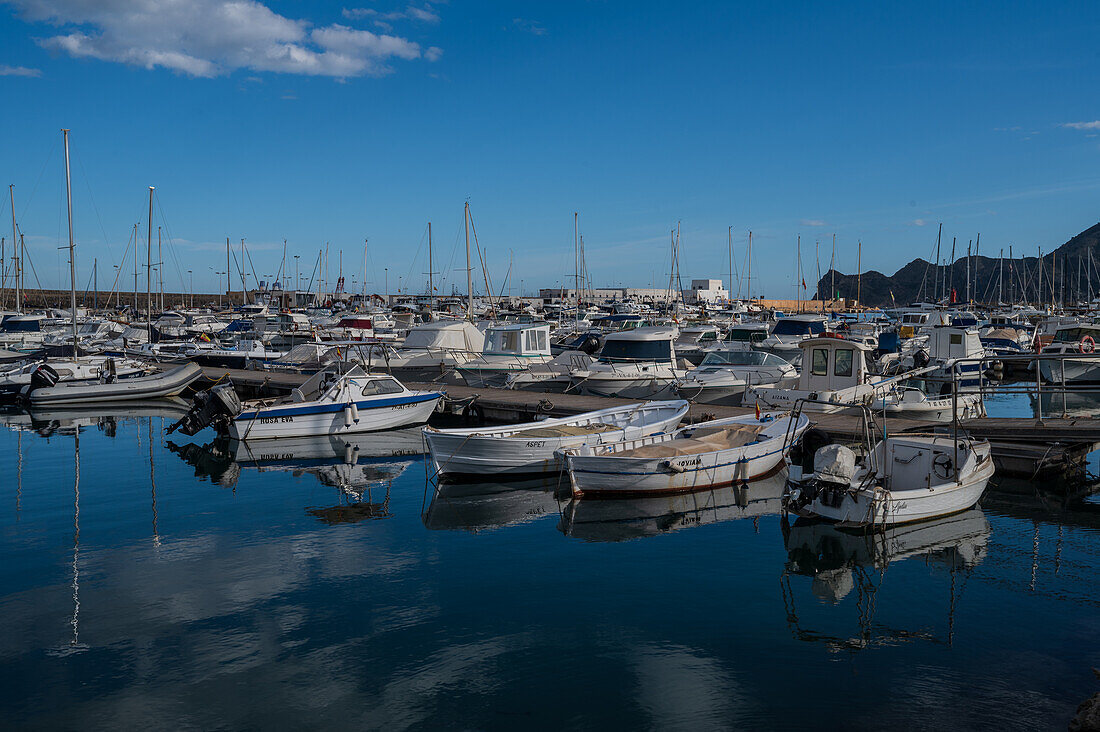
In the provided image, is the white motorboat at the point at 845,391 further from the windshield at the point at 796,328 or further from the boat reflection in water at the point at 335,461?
the windshield at the point at 796,328

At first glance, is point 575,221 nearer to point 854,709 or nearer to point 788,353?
point 788,353

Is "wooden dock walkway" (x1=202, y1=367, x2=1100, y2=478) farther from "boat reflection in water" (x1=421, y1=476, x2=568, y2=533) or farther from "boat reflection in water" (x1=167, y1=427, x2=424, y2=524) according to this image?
"boat reflection in water" (x1=421, y1=476, x2=568, y2=533)

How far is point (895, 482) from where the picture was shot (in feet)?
49.4

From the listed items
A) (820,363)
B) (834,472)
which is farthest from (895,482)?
(820,363)

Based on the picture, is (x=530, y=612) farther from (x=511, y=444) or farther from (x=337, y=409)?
(x=337, y=409)

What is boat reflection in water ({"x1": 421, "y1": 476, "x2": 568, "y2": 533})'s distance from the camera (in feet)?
49.7

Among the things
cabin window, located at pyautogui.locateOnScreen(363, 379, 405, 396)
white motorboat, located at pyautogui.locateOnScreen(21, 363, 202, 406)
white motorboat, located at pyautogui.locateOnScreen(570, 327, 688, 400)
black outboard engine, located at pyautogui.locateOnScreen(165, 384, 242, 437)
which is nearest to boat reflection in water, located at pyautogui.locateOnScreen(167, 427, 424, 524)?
black outboard engine, located at pyautogui.locateOnScreen(165, 384, 242, 437)

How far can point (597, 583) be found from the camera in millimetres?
11695

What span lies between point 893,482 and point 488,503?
25.8ft

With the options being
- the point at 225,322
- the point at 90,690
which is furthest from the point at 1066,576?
the point at 225,322

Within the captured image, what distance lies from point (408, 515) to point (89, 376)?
24.0 metres

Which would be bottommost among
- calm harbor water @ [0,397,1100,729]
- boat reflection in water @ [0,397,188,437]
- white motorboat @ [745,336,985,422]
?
calm harbor water @ [0,397,1100,729]

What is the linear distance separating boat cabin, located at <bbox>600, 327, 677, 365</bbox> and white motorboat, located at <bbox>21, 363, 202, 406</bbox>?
1799cm

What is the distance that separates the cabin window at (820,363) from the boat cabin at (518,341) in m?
12.0
